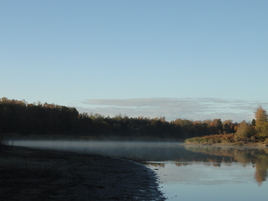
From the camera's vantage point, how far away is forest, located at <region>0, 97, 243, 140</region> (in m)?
101

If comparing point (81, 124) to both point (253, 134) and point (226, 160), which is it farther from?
point (226, 160)

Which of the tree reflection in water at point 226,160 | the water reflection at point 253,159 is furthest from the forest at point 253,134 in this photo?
the tree reflection in water at point 226,160

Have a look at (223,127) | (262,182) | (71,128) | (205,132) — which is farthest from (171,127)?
(262,182)

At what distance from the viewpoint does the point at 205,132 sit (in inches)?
6491

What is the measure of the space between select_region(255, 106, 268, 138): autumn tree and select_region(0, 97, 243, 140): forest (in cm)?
5524

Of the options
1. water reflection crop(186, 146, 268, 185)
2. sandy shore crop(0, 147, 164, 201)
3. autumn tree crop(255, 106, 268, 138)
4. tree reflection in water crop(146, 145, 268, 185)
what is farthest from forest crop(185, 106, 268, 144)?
sandy shore crop(0, 147, 164, 201)

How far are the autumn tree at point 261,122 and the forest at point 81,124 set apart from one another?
55.2 meters

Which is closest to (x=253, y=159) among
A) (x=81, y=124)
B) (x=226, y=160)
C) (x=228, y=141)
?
(x=226, y=160)

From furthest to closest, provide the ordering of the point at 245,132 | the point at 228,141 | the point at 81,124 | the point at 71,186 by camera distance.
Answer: the point at 81,124 < the point at 228,141 < the point at 245,132 < the point at 71,186

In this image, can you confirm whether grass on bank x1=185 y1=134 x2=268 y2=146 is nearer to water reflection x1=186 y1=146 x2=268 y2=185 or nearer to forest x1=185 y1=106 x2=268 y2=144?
forest x1=185 y1=106 x2=268 y2=144

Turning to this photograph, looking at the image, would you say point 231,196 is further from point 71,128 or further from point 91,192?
point 71,128

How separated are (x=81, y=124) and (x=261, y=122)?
59103 mm

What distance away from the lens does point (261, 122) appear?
97.6 meters

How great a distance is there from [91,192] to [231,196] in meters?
6.08
